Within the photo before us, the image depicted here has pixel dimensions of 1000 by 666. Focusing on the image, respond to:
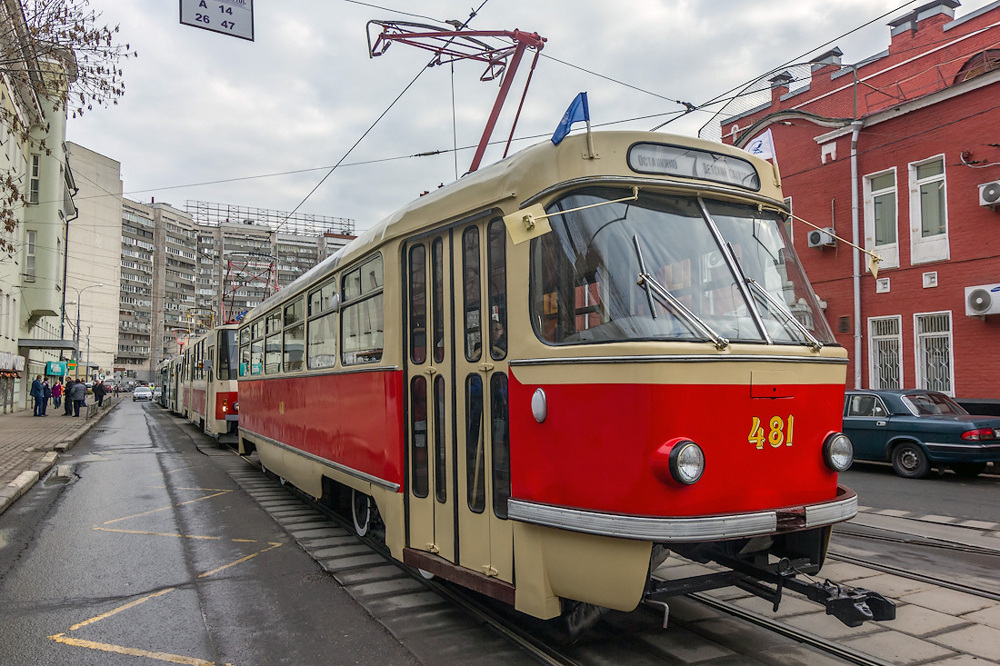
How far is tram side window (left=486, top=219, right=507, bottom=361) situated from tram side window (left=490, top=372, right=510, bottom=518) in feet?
0.61

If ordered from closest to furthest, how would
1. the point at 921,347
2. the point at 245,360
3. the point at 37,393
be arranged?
the point at 245,360 → the point at 921,347 → the point at 37,393

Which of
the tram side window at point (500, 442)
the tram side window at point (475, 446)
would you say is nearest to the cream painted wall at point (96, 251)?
the tram side window at point (475, 446)

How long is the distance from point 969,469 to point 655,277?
11.4 metres

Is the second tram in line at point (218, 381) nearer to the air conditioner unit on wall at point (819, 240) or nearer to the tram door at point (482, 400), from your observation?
the tram door at point (482, 400)

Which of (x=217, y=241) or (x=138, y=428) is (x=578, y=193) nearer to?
(x=138, y=428)

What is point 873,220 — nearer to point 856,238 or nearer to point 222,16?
point 856,238

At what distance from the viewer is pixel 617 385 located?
391 cm

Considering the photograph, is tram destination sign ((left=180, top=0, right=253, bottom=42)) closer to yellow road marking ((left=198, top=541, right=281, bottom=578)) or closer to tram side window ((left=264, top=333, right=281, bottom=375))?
tram side window ((left=264, top=333, right=281, bottom=375))

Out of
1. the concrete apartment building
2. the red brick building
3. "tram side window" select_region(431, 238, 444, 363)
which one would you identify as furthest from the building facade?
"tram side window" select_region(431, 238, 444, 363)

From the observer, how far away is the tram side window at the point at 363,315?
6191 millimetres

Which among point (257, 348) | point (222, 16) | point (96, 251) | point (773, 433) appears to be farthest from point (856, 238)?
point (96, 251)

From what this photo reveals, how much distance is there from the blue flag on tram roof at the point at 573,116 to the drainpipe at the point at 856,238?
16.1 meters

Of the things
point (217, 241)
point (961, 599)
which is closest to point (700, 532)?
point (961, 599)

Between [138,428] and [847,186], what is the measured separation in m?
24.3
